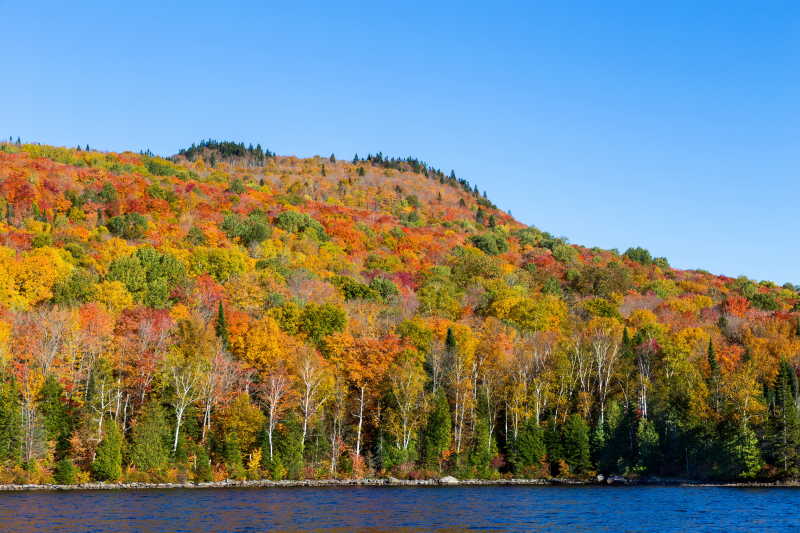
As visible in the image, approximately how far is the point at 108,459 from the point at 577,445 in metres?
44.0

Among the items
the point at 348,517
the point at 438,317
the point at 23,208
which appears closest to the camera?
the point at 348,517

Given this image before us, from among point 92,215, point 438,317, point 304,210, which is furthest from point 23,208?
point 438,317

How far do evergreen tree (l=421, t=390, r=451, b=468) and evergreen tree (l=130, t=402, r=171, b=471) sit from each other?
2476 cm

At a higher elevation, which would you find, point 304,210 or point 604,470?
point 304,210

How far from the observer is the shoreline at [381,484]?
64.8 m

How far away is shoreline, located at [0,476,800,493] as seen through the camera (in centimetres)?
6481

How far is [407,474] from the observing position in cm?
7806

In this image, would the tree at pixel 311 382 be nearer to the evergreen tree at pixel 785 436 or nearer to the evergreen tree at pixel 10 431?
the evergreen tree at pixel 10 431

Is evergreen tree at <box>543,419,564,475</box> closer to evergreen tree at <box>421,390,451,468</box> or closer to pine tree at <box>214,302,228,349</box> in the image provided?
evergreen tree at <box>421,390,451,468</box>

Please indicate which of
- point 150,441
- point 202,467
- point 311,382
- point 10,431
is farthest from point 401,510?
point 10,431

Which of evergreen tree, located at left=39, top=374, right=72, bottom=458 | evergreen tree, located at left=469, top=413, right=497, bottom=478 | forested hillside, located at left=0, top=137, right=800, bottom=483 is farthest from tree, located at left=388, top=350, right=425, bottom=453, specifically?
evergreen tree, located at left=39, top=374, right=72, bottom=458

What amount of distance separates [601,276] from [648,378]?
63954 mm

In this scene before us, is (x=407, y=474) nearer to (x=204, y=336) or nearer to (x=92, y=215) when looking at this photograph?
(x=204, y=336)

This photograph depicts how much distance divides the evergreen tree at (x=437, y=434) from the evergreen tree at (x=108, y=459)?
94.6 feet
